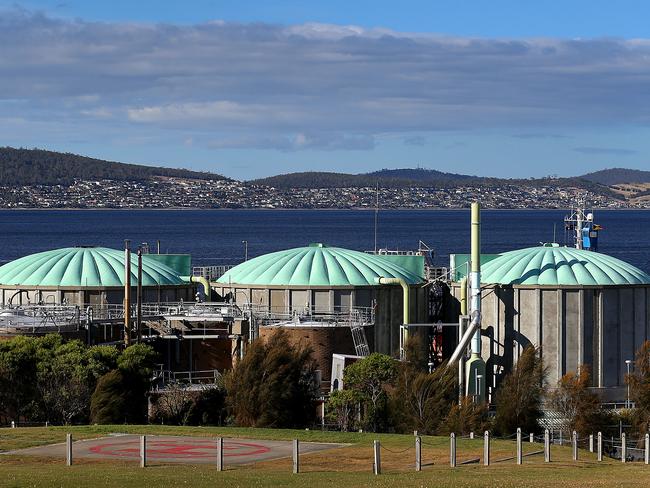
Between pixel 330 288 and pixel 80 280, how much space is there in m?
13.4

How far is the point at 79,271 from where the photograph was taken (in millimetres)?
80500

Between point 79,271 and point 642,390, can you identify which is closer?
point 642,390

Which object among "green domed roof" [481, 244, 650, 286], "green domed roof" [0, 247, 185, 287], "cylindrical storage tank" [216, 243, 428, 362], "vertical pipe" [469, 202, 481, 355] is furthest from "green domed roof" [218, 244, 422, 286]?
"vertical pipe" [469, 202, 481, 355]

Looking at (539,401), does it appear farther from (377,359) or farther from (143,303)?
(143,303)

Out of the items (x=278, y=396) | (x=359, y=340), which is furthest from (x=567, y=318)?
(x=278, y=396)

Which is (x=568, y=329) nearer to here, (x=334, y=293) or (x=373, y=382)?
(x=334, y=293)

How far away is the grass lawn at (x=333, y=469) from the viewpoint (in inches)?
1443

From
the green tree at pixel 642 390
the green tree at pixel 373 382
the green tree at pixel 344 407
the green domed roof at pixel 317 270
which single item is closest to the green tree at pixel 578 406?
the green tree at pixel 642 390

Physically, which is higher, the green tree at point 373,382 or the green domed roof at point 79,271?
the green domed roof at point 79,271

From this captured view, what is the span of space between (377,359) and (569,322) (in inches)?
577

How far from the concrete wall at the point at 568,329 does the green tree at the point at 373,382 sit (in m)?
11.9

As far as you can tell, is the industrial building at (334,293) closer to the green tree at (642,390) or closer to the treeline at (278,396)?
the treeline at (278,396)

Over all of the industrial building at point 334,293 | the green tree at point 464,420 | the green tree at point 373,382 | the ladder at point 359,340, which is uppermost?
the industrial building at point 334,293

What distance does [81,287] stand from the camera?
3105 inches
